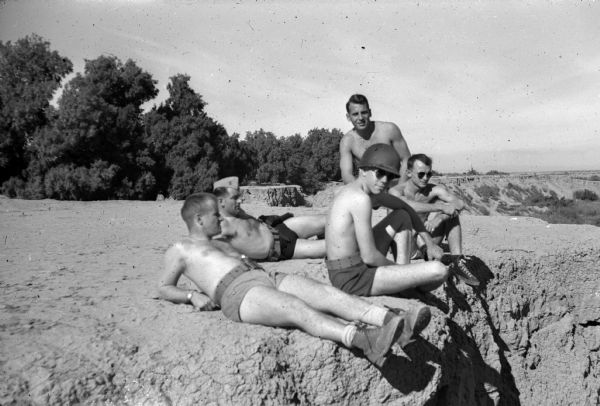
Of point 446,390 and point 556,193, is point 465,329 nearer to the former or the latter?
point 446,390

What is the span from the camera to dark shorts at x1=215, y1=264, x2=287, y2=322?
315cm

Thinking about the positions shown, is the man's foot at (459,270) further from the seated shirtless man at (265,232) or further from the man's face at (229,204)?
the man's face at (229,204)

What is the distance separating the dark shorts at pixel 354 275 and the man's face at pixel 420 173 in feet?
6.18

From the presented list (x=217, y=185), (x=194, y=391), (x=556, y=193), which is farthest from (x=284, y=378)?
(x=556, y=193)

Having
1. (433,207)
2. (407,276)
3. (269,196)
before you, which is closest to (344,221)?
(407,276)

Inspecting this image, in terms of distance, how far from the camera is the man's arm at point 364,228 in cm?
337

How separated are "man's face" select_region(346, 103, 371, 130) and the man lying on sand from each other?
0.62 metres

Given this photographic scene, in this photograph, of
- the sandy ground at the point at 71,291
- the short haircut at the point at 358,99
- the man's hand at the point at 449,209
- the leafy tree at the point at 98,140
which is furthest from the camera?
the leafy tree at the point at 98,140

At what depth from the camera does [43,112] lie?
53.6 feet

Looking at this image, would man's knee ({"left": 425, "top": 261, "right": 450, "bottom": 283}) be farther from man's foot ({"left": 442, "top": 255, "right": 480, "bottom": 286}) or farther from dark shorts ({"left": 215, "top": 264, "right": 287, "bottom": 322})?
dark shorts ({"left": 215, "top": 264, "right": 287, "bottom": 322})

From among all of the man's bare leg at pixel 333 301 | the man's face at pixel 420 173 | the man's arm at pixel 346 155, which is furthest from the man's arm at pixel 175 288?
the man's face at pixel 420 173

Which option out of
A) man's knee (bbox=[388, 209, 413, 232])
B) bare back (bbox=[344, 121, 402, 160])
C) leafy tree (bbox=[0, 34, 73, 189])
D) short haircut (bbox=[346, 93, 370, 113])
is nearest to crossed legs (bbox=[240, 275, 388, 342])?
man's knee (bbox=[388, 209, 413, 232])

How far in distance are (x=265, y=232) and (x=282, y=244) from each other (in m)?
0.21

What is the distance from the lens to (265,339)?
2959mm
